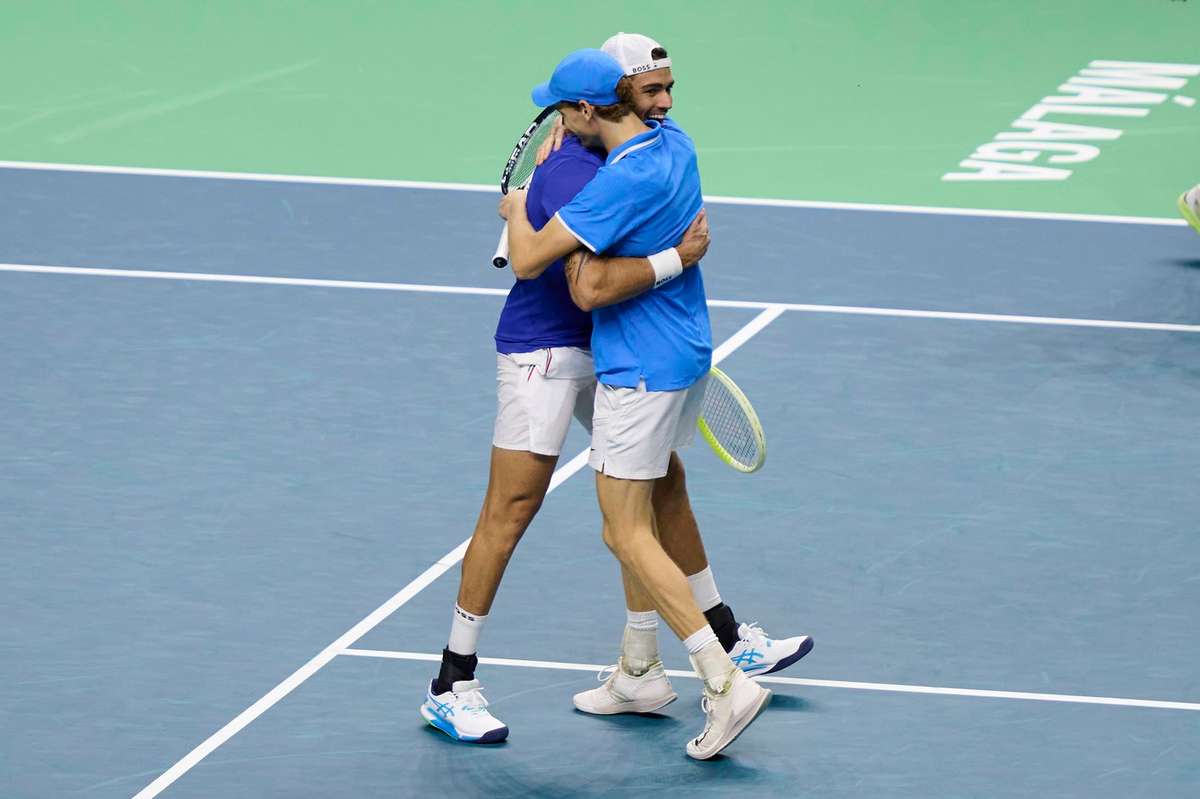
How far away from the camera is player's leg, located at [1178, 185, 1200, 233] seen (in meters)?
12.6

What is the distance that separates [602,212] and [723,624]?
154 cm

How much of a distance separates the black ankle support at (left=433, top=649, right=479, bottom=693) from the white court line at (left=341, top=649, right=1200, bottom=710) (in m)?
0.50

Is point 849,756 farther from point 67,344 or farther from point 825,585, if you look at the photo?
point 67,344

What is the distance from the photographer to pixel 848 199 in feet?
46.3

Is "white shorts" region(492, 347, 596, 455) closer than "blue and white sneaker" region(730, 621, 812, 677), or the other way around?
"white shorts" region(492, 347, 596, 455)

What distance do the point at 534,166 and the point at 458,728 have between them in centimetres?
170

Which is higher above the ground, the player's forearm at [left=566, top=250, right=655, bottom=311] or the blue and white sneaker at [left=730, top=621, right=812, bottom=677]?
the player's forearm at [left=566, top=250, right=655, bottom=311]

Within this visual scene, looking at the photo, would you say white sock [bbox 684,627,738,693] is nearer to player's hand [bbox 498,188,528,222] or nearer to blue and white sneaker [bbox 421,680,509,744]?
blue and white sneaker [bbox 421,680,509,744]

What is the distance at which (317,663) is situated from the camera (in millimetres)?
7566

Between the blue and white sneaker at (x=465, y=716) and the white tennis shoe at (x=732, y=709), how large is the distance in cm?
65

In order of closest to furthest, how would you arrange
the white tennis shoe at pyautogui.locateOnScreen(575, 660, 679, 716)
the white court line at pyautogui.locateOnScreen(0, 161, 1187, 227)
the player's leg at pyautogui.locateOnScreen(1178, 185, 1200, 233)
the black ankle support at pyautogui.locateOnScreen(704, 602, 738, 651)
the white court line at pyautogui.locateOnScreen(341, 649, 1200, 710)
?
1. the white tennis shoe at pyautogui.locateOnScreen(575, 660, 679, 716)
2. the white court line at pyautogui.locateOnScreen(341, 649, 1200, 710)
3. the black ankle support at pyautogui.locateOnScreen(704, 602, 738, 651)
4. the player's leg at pyautogui.locateOnScreen(1178, 185, 1200, 233)
5. the white court line at pyautogui.locateOnScreen(0, 161, 1187, 227)

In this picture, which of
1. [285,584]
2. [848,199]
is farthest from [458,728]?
[848,199]

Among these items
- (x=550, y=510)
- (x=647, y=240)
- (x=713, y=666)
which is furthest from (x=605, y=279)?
(x=550, y=510)

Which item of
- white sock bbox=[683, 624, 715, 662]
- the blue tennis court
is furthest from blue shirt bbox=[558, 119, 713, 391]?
the blue tennis court
